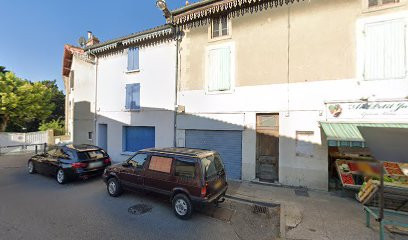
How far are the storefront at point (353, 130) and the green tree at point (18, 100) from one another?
2058 cm

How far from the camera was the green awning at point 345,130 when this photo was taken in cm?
561

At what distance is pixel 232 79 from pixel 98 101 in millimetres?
8348

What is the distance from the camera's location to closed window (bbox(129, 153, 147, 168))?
19.0ft

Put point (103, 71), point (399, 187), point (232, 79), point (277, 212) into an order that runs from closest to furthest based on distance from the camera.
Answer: point (399, 187)
point (277, 212)
point (232, 79)
point (103, 71)

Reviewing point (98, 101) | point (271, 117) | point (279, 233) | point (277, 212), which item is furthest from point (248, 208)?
point (98, 101)

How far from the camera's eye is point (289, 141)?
23.2 feet

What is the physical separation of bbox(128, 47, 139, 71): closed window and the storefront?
29.2 ft

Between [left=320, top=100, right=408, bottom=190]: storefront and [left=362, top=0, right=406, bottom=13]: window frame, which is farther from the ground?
[left=362, top=0, right=406, bottom=13]: window frame

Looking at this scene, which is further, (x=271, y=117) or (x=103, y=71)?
(x=103, y=71)

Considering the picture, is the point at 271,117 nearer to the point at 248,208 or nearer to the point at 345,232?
the point at 248,208

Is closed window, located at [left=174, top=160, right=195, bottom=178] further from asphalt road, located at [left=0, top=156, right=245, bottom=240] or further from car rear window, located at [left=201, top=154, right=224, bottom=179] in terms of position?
asphalt road, located at [left=0, top=156, right=245, bottom=240]

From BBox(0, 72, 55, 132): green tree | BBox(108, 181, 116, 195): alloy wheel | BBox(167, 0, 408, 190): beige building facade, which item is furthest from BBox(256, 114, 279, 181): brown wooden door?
BBox(0, 72, 55, 132): green tree

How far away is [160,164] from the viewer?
5.44 meters

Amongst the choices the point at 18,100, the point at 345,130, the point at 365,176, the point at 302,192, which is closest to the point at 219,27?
the point at 345,130
